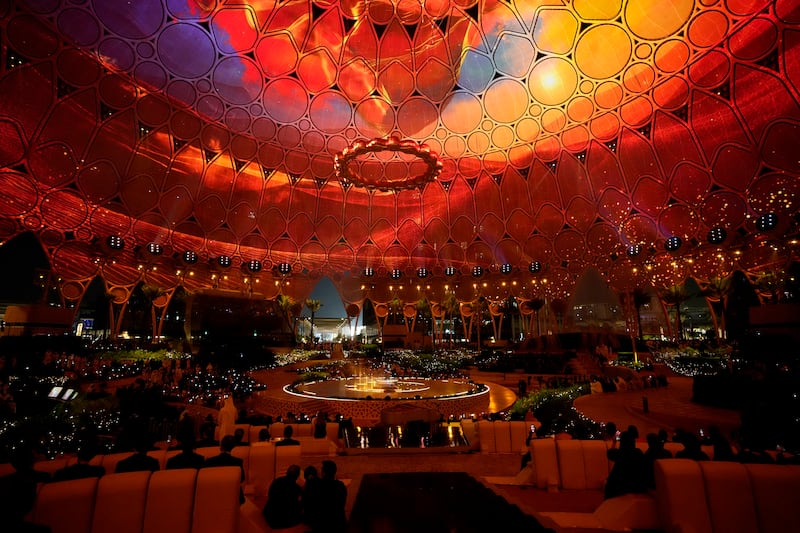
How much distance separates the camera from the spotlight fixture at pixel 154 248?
29172mm

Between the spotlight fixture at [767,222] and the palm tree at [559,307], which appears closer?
the spotlight fixture at [767,222]

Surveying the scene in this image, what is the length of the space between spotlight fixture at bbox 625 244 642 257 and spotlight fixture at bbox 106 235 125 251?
121ft

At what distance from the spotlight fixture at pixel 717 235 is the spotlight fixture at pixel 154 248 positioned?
125 feet

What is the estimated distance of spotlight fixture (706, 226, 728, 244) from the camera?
78.1 ft

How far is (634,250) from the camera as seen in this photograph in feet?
92.6

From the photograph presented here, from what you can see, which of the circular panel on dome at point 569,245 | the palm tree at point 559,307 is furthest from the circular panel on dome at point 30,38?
the palm tree at point 559,307

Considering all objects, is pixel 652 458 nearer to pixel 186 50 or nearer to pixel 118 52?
pixel 186 50

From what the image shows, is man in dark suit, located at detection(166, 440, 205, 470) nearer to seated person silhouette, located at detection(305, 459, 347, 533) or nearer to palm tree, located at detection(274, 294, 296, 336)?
seated person silhouette, located at detection(305, 459, 347, 533)

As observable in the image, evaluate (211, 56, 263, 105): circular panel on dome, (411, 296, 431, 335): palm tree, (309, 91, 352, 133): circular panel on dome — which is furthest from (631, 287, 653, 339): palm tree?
(211, 56, 263, 105): circular panel on dome

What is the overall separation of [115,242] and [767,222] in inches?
1621

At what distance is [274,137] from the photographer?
28891mm

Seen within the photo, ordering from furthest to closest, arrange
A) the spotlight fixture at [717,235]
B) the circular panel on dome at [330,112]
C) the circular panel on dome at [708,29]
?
the circular panel on dome at [330,112]
the spotlight fixture at [717,235]
the circular panel on dome at [708,29]

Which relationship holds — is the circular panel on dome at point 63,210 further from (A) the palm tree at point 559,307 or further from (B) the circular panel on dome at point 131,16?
(A) the palm tree at point 559,307

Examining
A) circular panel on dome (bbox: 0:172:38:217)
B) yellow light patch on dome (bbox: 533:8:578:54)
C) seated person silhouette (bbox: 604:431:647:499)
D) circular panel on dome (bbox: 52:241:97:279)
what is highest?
yellow light patch on dome (bbox: 533:8:578:54)
